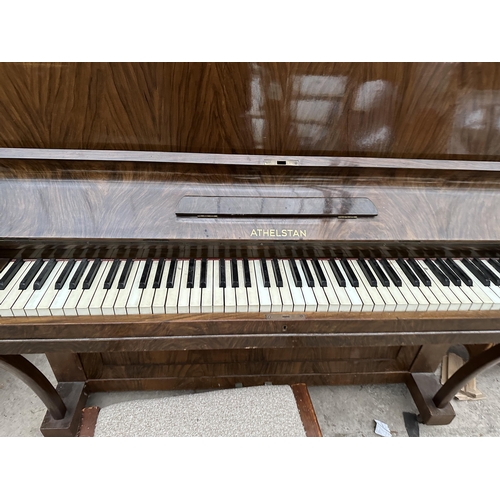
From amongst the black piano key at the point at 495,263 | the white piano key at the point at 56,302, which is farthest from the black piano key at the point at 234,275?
the black piano key at the point at 495,263

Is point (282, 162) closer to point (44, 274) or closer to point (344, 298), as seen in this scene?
point (344, 298)

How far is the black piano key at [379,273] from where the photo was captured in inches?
43.1

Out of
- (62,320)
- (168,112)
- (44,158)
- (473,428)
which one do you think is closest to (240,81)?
(168,112)

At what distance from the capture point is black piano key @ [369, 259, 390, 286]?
1096 millimetres

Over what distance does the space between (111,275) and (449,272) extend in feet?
3.99

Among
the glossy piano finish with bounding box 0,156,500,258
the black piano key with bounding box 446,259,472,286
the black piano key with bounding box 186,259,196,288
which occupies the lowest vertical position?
the black piano key with bounding box 446,259,472,286

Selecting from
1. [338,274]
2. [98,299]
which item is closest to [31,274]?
[98,299]

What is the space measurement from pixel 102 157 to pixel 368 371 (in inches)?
67.4

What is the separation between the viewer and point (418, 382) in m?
1.75

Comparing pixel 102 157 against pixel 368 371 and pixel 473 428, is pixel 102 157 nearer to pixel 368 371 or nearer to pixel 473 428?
pixel 368 371

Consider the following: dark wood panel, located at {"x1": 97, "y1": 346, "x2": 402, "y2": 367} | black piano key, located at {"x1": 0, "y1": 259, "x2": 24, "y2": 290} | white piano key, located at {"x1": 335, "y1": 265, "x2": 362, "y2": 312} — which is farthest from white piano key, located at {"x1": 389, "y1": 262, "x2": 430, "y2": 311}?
black piano key, located at {"x1": 0, "y1": 259, "x2": 24, "y2": 290}

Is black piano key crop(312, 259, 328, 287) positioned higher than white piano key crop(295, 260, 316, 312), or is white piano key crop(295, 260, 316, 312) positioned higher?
black piano key crop(312, 259, 328, 287)

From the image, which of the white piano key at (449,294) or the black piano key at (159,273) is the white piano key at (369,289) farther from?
the black piano key at (159,273)

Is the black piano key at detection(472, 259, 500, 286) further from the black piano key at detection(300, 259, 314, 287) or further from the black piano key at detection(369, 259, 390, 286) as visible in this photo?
the black piano key at detection(300, 259, 314, 287)
